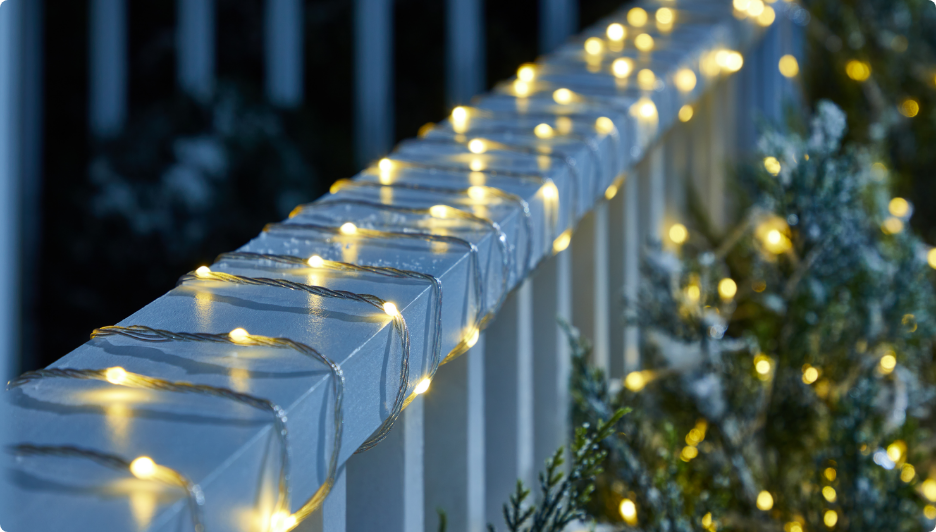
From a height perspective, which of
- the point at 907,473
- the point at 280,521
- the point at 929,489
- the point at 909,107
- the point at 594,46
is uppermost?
the point at 594,46

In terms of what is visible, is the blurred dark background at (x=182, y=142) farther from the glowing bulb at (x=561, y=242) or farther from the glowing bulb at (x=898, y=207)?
the glowing bulb at (x=561, y=242)

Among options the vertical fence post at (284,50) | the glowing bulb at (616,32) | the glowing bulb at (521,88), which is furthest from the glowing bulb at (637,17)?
the vertical fence post at (284,50)

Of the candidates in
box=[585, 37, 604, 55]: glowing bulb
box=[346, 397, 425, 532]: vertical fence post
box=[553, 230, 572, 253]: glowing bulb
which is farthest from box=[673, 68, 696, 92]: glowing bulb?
box=[346, 397, 425, 532]: vertical fence post

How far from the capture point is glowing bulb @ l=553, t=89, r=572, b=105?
1.28 m

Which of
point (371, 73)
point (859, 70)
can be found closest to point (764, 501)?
point (859, 70)

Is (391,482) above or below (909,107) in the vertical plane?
below

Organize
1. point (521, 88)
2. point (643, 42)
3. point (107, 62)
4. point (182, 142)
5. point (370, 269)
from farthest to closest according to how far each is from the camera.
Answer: point (107, 62), point (182, 142), point (643, 42), point (521, 88), point (370, 269)

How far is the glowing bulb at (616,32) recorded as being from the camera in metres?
1.64

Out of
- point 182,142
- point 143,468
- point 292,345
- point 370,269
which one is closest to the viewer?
point 143,468

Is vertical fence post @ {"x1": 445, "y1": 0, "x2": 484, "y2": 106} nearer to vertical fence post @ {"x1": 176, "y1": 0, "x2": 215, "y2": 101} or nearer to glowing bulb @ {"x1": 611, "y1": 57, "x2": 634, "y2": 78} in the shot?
vertical fence post @ {"x1": 176, "y1": 0, "x2": 215, "y2": 101}

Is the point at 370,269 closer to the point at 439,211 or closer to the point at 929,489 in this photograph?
the point at 439,211

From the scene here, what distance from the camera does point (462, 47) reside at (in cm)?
467

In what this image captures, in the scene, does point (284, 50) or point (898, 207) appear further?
point (284, 50)

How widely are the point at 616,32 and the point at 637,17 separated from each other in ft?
0.46
